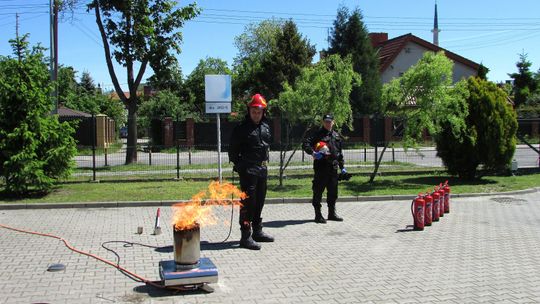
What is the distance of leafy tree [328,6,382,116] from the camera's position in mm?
39406

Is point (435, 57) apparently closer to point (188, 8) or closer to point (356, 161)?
point (356, 161)

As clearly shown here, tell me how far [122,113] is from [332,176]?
→ 53.6 m

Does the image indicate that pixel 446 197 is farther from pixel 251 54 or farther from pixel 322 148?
pixel 251 54

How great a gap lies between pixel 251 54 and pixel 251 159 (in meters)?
48.3

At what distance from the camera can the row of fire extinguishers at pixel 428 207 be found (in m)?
8.82

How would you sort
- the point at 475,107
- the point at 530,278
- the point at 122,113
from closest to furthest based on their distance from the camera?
1. the point at 530,278
2. the point at 475,107
3. the point at 122,113

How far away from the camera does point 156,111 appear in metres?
44.2

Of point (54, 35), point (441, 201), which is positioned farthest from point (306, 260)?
point (54, 35)

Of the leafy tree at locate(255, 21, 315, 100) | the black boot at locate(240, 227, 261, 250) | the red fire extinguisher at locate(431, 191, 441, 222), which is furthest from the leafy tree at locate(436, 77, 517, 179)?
the leafy tree at locate(255, 21, 315, 100)

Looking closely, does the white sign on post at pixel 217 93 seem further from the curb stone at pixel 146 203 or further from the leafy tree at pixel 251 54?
the leafy tree at pixel 251 54

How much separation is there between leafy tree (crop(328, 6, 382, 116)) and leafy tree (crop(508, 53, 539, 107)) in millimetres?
14287

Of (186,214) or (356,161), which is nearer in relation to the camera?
(186,214)

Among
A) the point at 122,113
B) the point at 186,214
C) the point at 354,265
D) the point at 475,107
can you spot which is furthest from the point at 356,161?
the point at 122,113

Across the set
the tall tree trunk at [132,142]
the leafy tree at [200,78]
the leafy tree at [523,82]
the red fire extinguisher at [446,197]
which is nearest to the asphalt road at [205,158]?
the tall tree trunk at [132,142]
